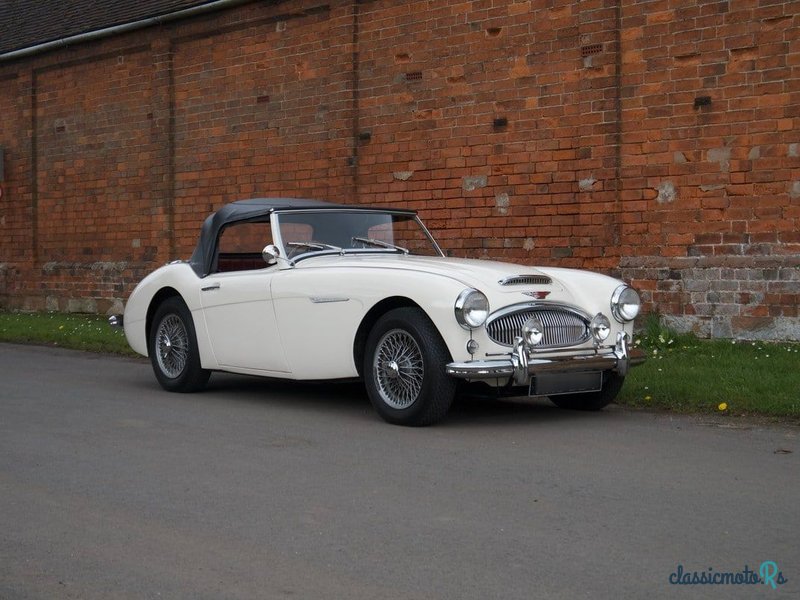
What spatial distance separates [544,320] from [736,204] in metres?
5.07

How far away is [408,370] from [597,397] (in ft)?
5.01

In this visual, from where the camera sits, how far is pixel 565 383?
7.71 meters

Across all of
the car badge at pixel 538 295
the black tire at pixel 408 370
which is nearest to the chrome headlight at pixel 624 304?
the car badge at pixel 538 295

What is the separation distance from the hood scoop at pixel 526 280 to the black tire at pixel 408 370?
0.59m

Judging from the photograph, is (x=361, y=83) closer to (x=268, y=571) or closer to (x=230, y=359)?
(x=230, y=359)

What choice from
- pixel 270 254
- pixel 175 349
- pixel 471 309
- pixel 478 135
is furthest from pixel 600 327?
pixel 478 135

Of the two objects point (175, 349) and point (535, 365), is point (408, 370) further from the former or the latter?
point (175, 349)

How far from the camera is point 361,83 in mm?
15703

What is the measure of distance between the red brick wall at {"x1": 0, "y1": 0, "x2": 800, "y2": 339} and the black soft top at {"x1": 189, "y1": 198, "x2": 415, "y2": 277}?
3.99 meters

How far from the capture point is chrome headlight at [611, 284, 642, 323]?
8.14 meters

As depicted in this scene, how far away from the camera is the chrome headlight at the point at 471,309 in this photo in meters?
7.36

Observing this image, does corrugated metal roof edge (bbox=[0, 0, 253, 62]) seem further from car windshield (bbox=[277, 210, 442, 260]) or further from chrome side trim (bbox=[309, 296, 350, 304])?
chrome side trim (bbox=[309, 296, 350, 304])

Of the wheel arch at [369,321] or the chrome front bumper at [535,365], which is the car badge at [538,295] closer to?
the chrome front bumper at [535,365]

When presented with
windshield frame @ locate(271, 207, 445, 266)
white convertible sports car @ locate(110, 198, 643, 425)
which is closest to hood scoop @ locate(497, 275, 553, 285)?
white convertible sports car @ locate(110, 198, 643, 425)
